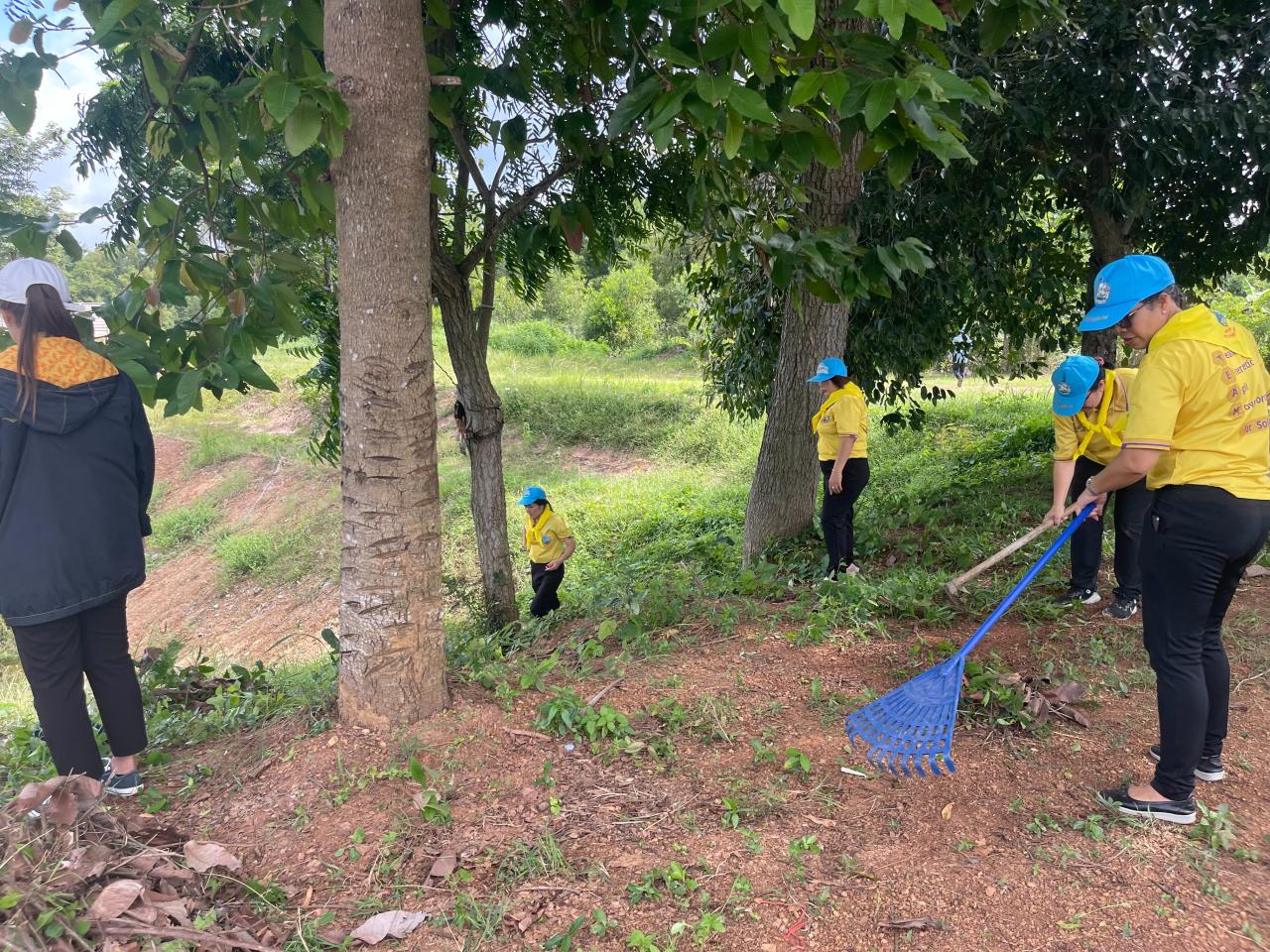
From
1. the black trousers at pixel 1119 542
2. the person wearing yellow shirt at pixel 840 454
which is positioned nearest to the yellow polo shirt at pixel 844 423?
the person wearing yellow shirt at pixel 840 454

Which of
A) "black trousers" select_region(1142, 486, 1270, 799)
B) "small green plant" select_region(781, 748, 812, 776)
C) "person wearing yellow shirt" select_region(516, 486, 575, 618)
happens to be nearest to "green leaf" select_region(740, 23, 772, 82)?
"black trousers" select_region(1142, 486, 1270, 799)

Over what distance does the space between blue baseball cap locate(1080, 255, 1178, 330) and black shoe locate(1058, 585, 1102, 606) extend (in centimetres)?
229

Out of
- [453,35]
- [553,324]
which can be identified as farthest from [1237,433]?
[553,324]

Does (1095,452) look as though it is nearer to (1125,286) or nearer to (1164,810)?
(1125,286)

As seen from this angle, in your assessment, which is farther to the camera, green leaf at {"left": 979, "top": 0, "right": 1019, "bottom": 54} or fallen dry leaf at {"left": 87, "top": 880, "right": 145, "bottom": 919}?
green leaf at {"left": 979, "top": 0, "right": 1019, "bottom": 54}

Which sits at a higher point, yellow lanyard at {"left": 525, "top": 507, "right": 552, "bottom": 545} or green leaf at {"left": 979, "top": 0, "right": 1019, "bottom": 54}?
green leaf at {"left": 979, "top": 0, "right": 1019, "bottom": 54}

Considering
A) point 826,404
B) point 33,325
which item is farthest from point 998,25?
point 33,325

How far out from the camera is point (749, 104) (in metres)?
2.17

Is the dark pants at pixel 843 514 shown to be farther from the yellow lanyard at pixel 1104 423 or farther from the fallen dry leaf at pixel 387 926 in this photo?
the fallen dry leaf at pixel 387 926

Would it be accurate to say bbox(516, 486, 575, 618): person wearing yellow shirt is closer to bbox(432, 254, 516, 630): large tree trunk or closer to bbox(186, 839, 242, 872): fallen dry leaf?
bbox(432, 254, 516, 630): large tree trunk

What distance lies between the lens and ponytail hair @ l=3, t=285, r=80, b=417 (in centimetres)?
248

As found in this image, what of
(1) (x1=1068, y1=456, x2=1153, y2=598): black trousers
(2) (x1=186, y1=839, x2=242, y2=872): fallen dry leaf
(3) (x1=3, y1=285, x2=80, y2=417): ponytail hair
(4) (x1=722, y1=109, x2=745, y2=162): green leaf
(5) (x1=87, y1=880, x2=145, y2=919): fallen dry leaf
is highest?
(4) (x1=722, y1=109, x2=745, y2=162): green leaf

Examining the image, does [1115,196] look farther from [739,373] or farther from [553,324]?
[553,324]

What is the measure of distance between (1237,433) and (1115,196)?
4.00 meters
